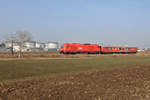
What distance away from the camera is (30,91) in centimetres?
970

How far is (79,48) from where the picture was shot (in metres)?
63.8

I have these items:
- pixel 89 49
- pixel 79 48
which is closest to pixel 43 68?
pixel 79 48

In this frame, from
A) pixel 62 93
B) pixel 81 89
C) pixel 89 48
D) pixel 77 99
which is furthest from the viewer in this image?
pixel 89 48

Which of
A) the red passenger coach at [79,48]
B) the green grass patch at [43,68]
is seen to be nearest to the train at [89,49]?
the red passenger coach at [79,48]

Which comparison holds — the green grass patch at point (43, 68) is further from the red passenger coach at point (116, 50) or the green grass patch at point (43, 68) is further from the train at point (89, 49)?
the red passenger coach at point (116, 50)

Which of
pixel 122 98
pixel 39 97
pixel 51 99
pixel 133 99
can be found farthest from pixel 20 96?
pixel 133 99

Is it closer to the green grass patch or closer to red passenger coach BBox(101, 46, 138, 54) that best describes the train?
red passenger coach BBox(101, 46, 138, 54)

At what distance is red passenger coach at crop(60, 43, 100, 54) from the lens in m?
60.5

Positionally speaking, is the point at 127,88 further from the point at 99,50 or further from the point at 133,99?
the point at 99,50

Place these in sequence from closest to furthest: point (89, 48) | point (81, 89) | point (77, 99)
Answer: point (77, 99)
point (81, 89)
point (89, 48)

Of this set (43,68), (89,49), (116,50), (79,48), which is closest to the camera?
(43,68)

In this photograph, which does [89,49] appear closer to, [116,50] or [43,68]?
[116,50]

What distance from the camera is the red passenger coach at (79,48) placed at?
6050cm

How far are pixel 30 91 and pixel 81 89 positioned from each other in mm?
2993
